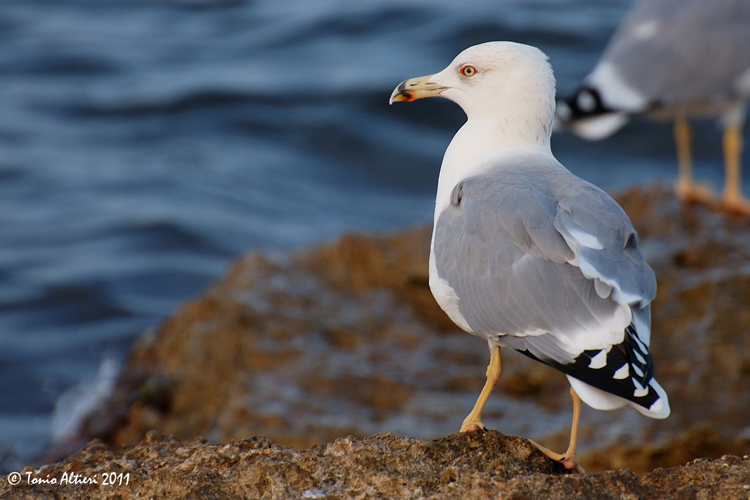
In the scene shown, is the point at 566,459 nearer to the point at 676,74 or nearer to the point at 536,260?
the point at 536,260

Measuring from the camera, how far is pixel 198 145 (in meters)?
13.3

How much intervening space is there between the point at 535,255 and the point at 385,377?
2.11 metres

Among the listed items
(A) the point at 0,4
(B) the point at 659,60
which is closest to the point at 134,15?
(A) the point at 0,4

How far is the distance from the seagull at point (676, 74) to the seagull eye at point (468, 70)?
3794mm

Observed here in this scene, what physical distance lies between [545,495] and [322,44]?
14442mm

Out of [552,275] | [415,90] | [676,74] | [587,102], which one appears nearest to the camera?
[552,275]

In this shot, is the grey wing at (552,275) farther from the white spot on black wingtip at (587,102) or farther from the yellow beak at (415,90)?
the white spot on black wingtip at (587,102)

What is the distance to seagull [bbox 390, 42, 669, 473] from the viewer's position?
2682mm

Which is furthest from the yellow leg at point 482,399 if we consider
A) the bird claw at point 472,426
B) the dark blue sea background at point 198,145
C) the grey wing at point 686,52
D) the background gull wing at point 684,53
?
the grey wing at point 686,52

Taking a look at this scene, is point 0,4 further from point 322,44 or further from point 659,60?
point 659,60

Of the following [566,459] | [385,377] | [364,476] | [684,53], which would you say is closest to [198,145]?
[684,53]

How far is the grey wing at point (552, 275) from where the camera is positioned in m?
2.68

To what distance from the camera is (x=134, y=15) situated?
A: 59.9ft

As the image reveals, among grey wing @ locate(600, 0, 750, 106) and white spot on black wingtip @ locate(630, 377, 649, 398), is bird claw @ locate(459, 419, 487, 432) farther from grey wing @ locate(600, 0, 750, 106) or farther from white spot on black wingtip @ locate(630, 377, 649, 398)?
grey wing @ locate(600, 0, 750, 106)
